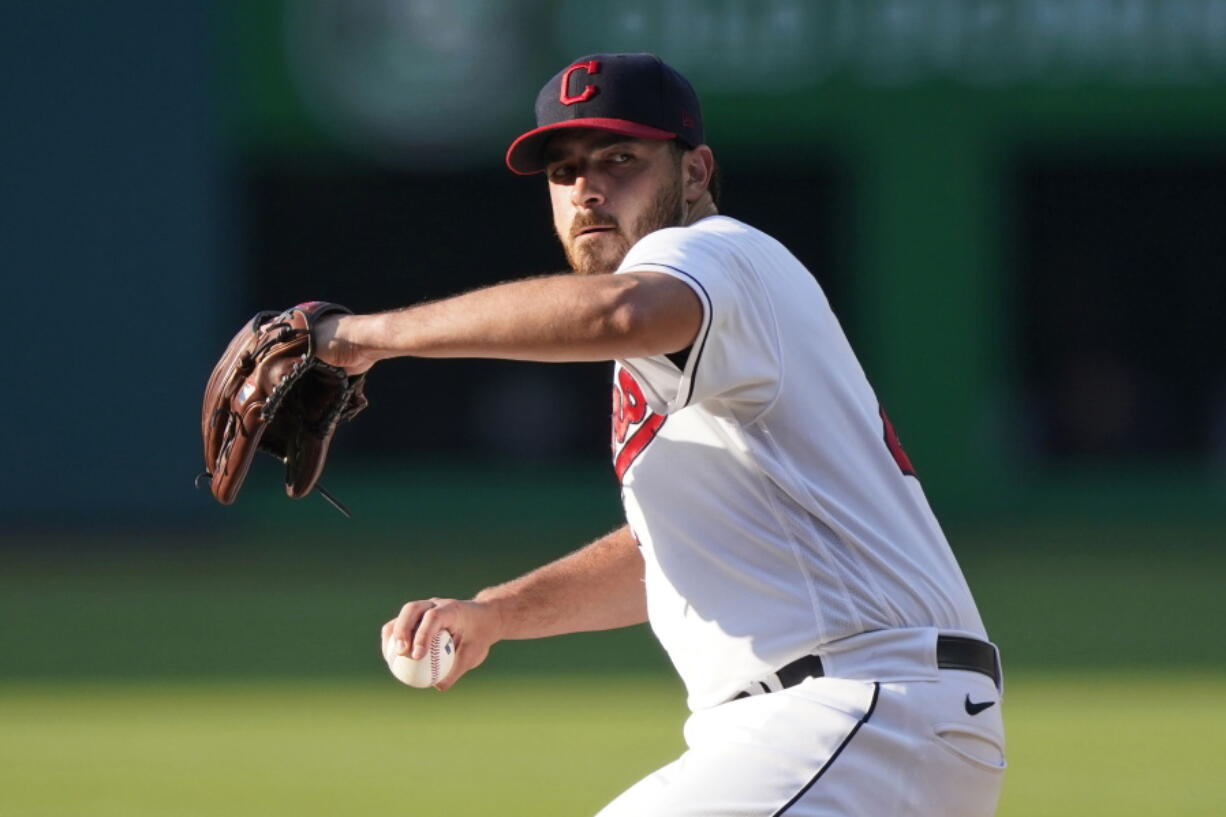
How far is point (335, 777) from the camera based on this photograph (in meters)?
7.26

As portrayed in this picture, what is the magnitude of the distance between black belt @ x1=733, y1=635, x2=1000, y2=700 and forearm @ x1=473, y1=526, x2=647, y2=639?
0.74 meters

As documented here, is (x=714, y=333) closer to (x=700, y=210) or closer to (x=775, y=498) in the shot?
(x=775, y=498)

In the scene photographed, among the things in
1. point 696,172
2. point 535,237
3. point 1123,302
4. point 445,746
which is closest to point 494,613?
point 696,172

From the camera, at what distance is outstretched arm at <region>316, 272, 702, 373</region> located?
3225mm

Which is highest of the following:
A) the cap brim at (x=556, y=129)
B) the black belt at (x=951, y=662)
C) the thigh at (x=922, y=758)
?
the cap brim at (x=556, y=129)

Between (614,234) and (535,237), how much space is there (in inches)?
497

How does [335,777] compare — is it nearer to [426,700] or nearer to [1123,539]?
[426,700]

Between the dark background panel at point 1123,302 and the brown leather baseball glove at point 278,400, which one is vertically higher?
the dark background panel at point 1123,302

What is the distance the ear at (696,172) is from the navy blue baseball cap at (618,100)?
8 cm

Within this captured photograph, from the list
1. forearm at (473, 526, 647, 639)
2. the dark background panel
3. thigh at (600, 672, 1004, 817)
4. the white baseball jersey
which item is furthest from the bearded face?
the dark background panel

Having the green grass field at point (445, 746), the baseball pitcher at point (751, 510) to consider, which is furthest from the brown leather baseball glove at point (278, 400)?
the green grass field at point (445, 746)

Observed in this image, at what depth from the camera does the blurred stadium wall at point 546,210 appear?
51.8 ft

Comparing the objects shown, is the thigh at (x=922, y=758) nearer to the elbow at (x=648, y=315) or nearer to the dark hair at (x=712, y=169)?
the elbow at (x=648, y=315)

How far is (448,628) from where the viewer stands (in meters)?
3.98
